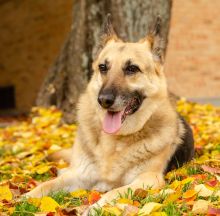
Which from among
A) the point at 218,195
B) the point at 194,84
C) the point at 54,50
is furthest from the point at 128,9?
the point at 54,50

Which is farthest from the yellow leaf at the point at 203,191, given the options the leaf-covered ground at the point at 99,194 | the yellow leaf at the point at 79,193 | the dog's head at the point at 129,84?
→ the yellow leaf at the point at 79,193

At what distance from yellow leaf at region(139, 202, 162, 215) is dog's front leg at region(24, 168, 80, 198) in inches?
44.4

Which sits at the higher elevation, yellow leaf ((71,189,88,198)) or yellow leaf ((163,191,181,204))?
yellow leaf ((163,191,181,204))

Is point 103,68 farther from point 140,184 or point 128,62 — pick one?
point 140,184

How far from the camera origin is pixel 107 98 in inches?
179

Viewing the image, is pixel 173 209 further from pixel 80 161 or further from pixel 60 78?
pixel 60 78

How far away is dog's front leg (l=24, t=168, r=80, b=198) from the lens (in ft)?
15.4

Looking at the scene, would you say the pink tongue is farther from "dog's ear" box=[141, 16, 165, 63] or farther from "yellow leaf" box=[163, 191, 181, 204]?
"yellow leaf" box=[163, 191, 181, 204]

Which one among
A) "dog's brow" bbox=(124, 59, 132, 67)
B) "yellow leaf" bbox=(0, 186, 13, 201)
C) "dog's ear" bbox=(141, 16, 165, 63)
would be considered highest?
"dog's ear" bbox=(141, 16, 165, 63)

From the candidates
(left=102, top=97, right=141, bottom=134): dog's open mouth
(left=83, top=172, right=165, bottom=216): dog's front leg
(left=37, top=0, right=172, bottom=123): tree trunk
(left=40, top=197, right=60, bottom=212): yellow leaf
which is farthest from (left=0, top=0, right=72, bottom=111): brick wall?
(left=40, top=197, right=60, bottom=212): yellow leaf

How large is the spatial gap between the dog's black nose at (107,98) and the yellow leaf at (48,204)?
0.87 meters

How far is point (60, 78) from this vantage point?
30.2 feet

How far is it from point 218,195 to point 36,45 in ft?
42.3

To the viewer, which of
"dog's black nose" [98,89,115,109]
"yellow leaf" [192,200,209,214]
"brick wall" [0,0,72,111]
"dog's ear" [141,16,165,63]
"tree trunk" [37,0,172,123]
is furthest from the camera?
"brick wall" [0,0,72,111]
